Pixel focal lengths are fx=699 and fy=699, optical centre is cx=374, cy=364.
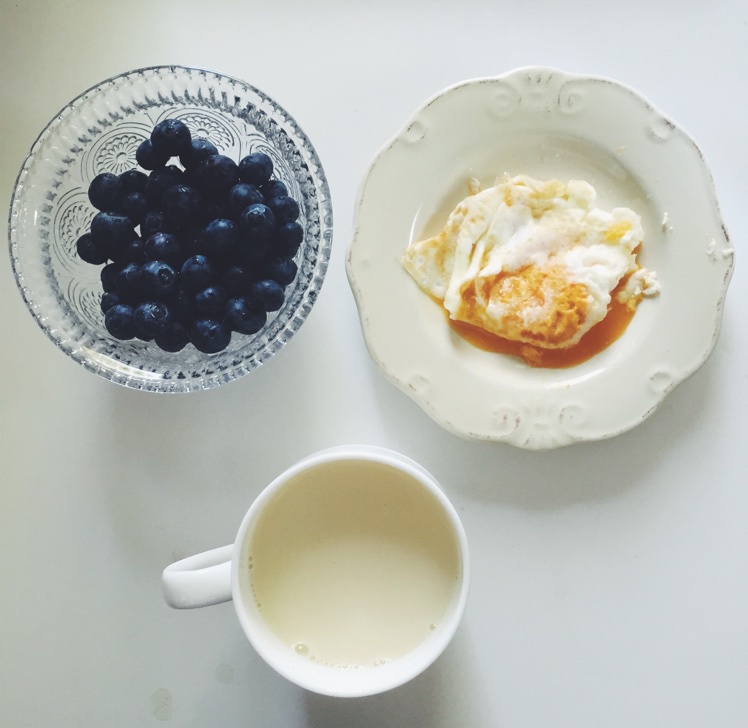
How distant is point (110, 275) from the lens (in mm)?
839

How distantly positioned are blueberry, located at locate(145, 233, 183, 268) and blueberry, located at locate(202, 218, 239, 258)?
0.11ft

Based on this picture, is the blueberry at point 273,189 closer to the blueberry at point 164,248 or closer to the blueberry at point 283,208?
the blueberry at point 283,208

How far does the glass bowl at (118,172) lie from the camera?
0.85 metres

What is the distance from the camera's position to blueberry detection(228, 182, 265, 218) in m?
0.80

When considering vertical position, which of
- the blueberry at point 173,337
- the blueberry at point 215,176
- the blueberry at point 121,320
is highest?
the blueberry at point 215,176

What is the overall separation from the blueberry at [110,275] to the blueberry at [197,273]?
0.30 feet

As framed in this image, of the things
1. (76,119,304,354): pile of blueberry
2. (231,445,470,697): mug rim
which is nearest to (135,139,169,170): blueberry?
(76,119,304,354): pile of blueberry

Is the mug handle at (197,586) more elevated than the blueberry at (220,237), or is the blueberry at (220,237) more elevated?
the blueberry at (220,237)

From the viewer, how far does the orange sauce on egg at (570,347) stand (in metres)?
0.96

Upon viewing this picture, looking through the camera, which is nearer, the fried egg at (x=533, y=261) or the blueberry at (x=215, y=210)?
the blueberry at (x=215, y=210)

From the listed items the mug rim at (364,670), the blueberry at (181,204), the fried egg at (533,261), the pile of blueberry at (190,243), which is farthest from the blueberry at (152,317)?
the fried egg at (533,261)

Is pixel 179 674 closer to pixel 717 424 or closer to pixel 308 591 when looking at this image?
pixel 308 591

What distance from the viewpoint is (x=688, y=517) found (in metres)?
1.00

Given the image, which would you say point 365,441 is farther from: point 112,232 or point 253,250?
point 112,232
